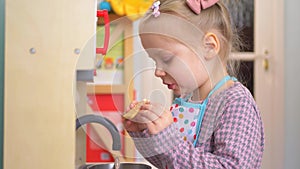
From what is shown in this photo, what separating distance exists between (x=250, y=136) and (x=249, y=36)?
5.55 feet

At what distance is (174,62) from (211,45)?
85 mm

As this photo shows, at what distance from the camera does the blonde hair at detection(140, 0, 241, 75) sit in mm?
772

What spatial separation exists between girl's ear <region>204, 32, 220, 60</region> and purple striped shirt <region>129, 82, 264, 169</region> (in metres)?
0.07

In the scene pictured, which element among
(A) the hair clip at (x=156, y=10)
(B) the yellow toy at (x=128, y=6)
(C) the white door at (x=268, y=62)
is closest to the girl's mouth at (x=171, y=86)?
(A) the hair clip at (x=156, y=10)

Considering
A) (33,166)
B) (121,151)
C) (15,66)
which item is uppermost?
(15,66)

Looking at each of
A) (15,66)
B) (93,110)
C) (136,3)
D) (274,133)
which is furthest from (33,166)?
(274,133)

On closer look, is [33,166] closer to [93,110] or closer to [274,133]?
[93,110]

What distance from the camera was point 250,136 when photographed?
2.46 ft

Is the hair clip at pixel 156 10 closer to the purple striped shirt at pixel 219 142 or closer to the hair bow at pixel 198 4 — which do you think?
the hair bow at pixel 198 4

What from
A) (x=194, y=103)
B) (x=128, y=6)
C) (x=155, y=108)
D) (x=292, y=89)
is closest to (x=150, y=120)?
(x=155, y=108)

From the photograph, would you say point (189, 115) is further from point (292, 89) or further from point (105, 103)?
point (292, 89)

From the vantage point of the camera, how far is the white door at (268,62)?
7.59ft

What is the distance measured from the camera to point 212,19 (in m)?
0.81

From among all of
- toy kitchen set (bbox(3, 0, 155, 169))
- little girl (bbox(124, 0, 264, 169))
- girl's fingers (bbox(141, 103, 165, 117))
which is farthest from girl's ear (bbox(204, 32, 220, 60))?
toy kitchen set (bbox(3, 0, 155, 169))
